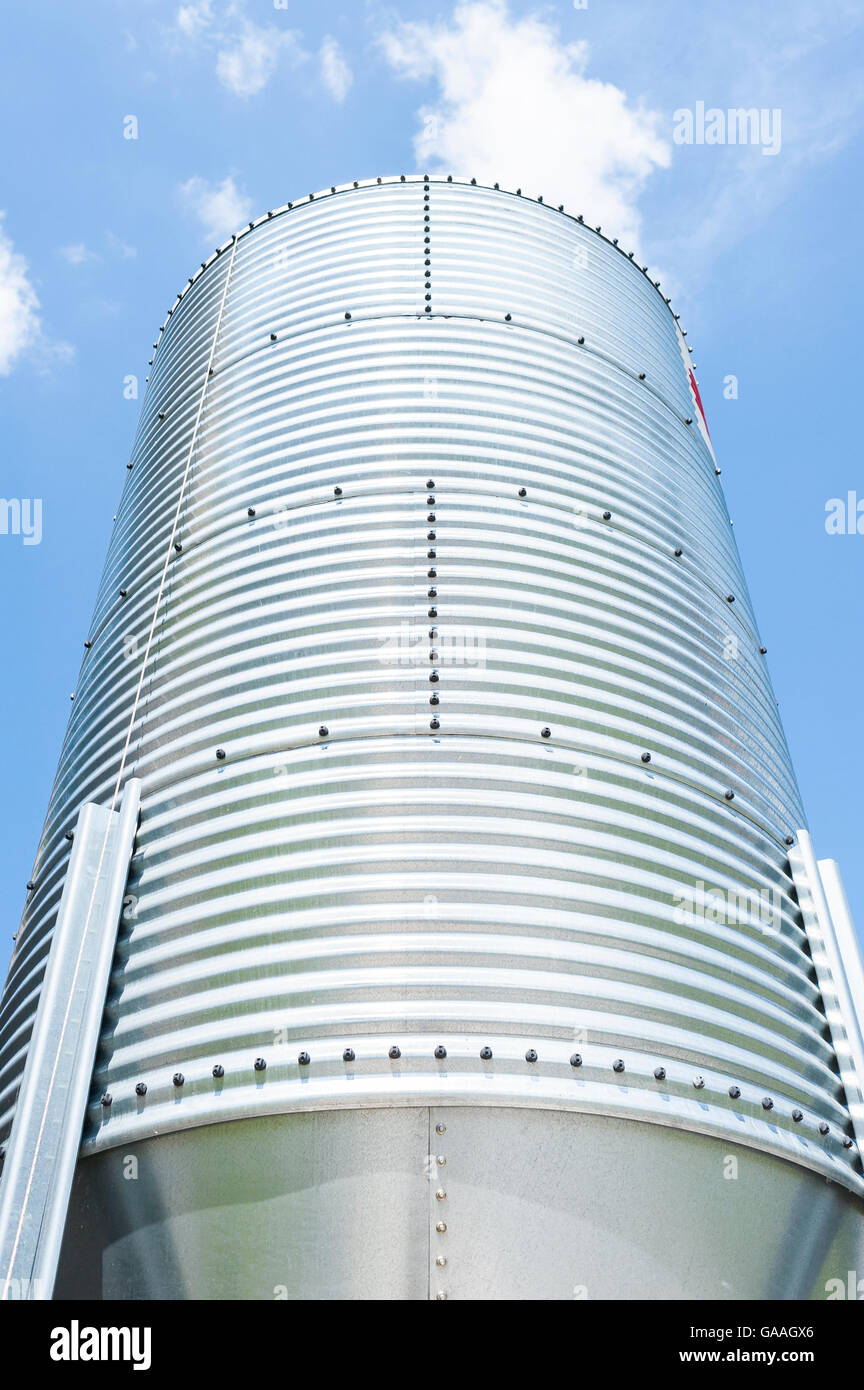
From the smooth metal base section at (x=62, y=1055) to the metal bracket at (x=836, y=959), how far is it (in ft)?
9.65

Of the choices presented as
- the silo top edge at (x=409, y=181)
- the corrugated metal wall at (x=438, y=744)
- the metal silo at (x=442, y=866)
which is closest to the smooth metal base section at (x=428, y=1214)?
the metal silo at (x=442, y=866)

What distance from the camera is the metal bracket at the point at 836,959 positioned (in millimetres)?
4867

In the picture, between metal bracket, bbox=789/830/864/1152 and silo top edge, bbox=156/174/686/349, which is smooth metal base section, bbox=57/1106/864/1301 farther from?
silo top edge, bbox=156/174/686/349

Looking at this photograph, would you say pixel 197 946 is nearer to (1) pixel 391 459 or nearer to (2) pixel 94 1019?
(2) pixel 94 1019

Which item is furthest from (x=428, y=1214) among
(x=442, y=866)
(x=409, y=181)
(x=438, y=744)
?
(x=409, y=181)

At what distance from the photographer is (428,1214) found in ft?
12.3

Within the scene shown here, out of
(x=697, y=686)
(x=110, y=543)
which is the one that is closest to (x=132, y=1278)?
(x=697, y=686)

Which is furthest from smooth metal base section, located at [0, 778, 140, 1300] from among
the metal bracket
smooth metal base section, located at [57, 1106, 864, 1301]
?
the metal bracket

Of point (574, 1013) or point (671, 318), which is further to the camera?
point (671, 318)

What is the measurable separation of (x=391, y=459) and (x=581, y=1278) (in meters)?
3.85

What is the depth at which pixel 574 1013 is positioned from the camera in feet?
13.6

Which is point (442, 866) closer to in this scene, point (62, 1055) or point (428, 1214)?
point (428, 1214)

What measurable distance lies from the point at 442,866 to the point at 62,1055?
5.00 feet

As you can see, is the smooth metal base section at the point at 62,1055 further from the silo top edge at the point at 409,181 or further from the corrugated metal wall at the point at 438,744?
the silo top edge at the point at 409,181
